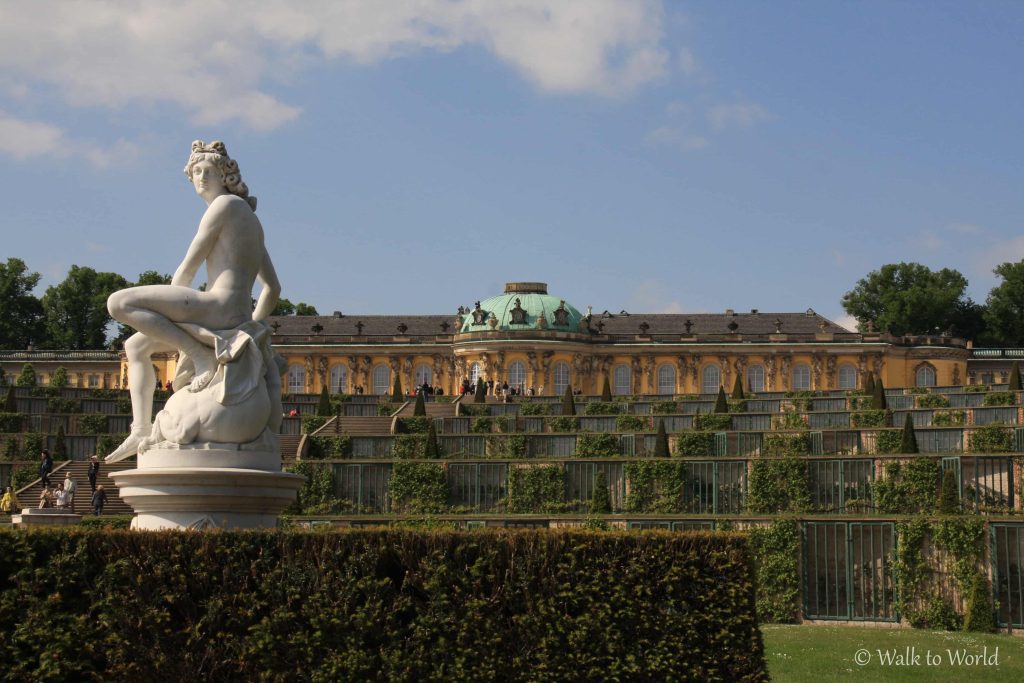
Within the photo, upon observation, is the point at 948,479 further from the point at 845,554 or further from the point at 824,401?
the point at 824,401

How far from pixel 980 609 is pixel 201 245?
12.9 m

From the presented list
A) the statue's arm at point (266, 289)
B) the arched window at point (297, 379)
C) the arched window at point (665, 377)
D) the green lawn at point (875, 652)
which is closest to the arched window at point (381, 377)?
the arched window at point (297, 379)

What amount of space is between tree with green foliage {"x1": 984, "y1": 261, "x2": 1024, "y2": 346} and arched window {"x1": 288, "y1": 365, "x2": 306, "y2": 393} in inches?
1630

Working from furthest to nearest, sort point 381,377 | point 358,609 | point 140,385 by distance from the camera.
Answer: point 381,377
point 140,385
point 358,609

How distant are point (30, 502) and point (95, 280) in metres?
63.1

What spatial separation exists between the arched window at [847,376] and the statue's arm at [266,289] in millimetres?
71861

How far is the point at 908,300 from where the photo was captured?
8725 centimetres

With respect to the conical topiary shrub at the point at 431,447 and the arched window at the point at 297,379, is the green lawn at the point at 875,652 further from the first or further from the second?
the arched window at the point at 297,379

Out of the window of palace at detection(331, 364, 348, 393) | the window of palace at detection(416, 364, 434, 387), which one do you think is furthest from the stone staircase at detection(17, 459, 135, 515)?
the window of palace at detection(331, 364, 348, 393)

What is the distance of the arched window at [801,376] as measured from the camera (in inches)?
3223

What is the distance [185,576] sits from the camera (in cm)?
983

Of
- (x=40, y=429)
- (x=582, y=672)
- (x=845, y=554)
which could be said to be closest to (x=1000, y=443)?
(x=845, y=554)

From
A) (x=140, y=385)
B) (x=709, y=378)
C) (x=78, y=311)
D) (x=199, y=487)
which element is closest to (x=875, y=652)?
(x=199, y=487)

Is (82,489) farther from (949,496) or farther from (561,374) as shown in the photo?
(561,374)
